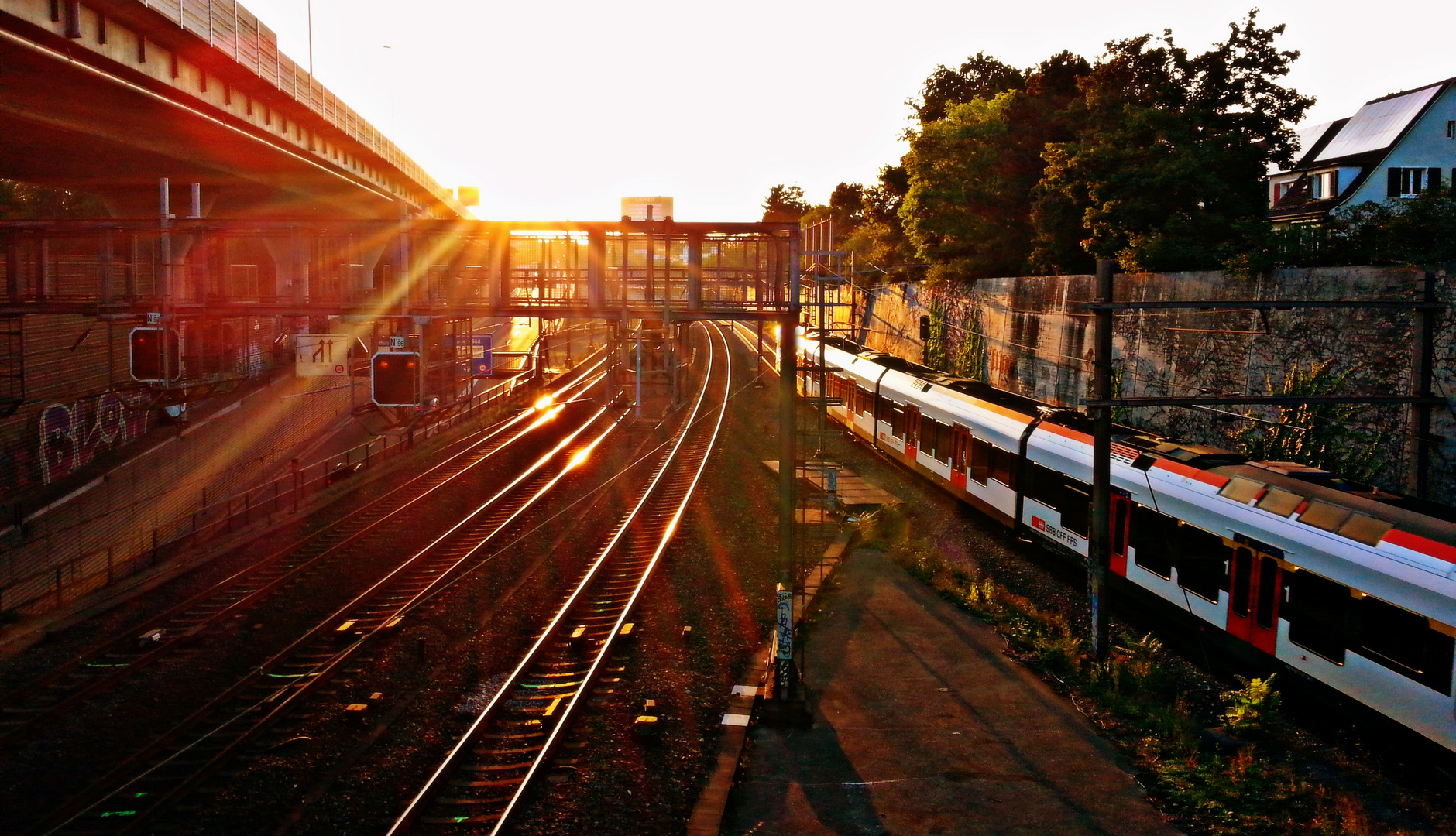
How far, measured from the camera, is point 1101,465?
1509 centimetres

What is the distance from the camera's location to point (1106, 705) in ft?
42.2

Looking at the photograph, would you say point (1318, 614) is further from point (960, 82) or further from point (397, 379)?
point (960, 82)

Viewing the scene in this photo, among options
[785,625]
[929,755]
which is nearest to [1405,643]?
[929,755]

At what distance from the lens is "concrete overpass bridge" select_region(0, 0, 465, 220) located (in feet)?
53.0

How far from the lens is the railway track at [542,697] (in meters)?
10.1

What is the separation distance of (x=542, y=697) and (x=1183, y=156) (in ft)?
80.4

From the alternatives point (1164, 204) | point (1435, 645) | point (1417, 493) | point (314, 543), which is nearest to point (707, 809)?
point (1435, 645)

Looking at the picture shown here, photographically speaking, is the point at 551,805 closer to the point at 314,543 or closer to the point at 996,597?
the point at 996,597

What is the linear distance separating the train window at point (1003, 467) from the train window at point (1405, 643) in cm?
956

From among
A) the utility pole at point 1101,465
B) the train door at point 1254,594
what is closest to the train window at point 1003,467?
the utility pole at point 1101,465

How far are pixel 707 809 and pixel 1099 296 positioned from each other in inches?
340

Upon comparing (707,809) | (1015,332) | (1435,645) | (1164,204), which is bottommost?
(707,809)

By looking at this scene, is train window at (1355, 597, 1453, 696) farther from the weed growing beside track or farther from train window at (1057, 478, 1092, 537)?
train window at (1057, 478, 1092, 537)

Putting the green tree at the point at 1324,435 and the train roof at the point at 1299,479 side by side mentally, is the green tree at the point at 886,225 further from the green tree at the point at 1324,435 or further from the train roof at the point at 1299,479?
the train roof at the point at 1299,479
